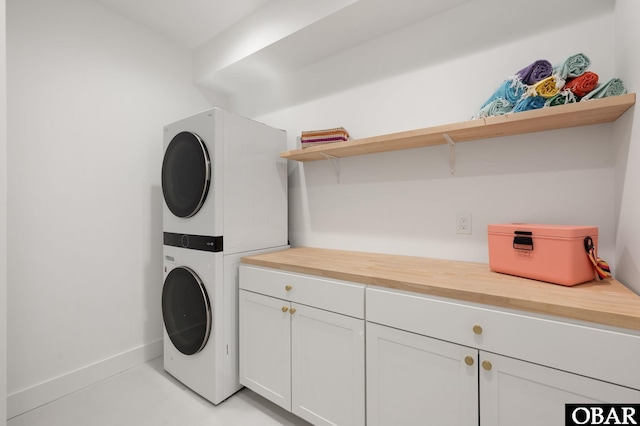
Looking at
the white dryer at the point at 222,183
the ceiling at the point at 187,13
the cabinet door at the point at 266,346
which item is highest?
the ceiling at the point at 187,13

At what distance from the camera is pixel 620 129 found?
3.84 ft

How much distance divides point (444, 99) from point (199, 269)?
1.86 meters

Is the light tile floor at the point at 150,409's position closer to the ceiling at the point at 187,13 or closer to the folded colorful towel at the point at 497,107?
the folded colorful towel at the point at 497,107

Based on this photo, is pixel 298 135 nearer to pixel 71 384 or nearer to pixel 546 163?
pixel 546 163

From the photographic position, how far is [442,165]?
1692 mm

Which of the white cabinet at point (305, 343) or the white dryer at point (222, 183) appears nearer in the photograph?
the white cabinet at point (305, 343)

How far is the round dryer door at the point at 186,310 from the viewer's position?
1.73 metres

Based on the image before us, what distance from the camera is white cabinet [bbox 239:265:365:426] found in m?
1.31

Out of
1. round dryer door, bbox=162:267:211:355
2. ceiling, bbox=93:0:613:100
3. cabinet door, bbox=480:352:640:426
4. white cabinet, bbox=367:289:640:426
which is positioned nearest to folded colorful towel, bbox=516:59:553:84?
ceiling, bbox=93:0:613:100

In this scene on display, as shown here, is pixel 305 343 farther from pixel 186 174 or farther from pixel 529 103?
pixel 529 103

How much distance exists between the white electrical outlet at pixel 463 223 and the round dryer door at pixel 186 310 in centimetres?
159

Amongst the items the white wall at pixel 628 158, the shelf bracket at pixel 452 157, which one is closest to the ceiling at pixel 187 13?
the shelf bracket at pixel 452 157

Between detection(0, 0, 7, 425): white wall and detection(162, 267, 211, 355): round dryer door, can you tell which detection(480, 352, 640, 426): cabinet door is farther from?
detection(0, 0, 7, 425): white wall

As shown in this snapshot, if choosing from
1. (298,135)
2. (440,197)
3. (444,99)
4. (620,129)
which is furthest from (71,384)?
(620,129)
